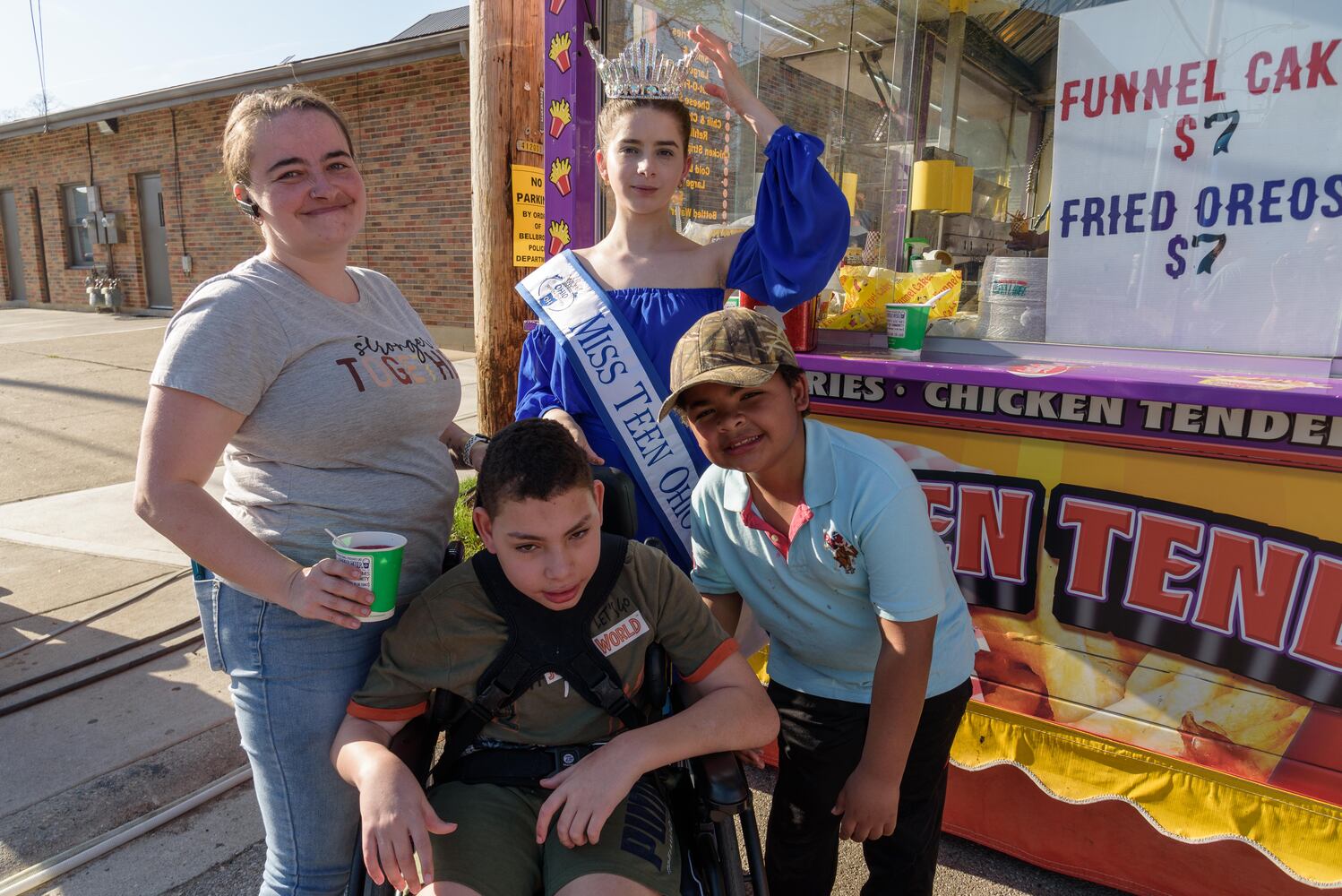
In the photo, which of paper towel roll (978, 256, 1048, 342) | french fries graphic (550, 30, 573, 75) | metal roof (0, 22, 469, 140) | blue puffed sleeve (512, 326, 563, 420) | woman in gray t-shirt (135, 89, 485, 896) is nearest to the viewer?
woman in gray t-shirt (135, 89, 485, 896)

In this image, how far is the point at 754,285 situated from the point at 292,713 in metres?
1.38

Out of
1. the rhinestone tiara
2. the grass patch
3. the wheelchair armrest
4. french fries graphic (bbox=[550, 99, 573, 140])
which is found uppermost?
french fries graphic (bbox=[550, 99, 573, 140])

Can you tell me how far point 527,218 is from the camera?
382 centimetres

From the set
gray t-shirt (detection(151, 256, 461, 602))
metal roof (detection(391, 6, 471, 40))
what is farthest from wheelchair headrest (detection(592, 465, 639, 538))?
metal roof (detection(391, 6, 471, 40))

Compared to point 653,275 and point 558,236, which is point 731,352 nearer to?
point 653,275

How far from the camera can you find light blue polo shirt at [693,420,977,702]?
1.46 m

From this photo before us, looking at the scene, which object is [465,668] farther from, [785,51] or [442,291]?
[442,291]

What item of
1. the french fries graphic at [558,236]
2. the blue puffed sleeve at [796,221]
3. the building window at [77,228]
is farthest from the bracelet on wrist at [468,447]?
the building window at [77,228]

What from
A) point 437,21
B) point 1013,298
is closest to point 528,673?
point 1013,298

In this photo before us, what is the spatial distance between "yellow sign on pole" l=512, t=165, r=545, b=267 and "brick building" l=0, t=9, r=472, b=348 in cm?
637

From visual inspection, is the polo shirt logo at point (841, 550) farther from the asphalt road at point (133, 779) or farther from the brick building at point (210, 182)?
the brick building at point (210, 182)

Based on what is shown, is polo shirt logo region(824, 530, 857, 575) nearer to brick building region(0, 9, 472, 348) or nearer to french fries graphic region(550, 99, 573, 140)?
french fries graphic region(550, 99, 573, 140)

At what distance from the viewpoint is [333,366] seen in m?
1.43

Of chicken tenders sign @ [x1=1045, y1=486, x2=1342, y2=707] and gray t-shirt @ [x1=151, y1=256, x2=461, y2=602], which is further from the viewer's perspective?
chicken tenders sign @ [x1=1045, y1=486, x2=1342, y2=707]
